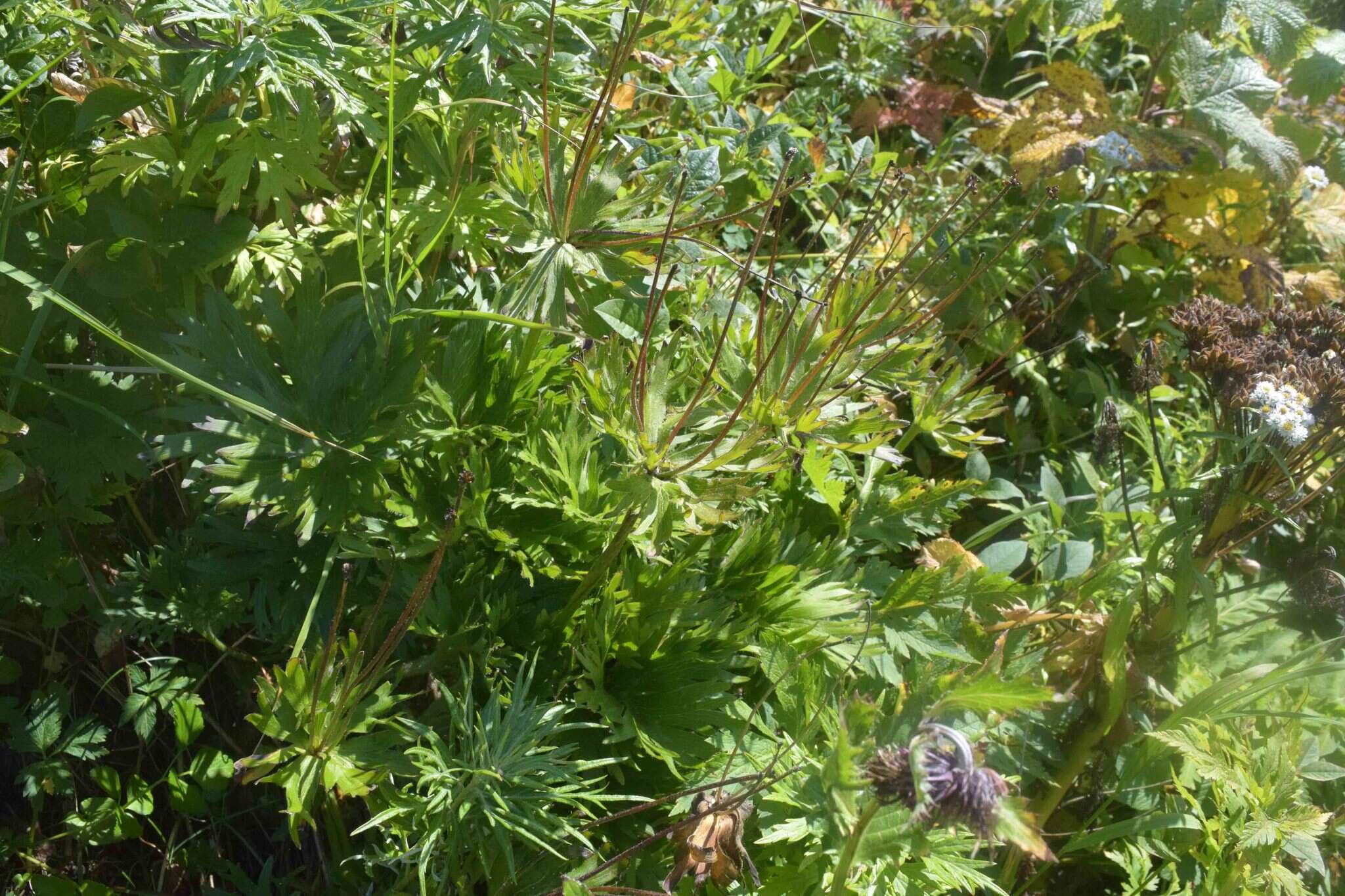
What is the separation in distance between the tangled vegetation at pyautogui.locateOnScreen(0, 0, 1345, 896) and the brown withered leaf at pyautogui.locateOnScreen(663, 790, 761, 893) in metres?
0.02

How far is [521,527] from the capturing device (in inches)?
60.1

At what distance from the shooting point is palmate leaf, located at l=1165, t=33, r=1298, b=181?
2.53m

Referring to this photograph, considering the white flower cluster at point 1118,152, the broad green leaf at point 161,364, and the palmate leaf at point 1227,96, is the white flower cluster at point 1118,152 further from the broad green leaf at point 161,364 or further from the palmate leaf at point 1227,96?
the broad green leaf at point 161,364

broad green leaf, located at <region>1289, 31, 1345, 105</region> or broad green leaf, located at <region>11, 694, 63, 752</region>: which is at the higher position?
broad green leaf, located at <region>1289, 31, 1345, 105</region>

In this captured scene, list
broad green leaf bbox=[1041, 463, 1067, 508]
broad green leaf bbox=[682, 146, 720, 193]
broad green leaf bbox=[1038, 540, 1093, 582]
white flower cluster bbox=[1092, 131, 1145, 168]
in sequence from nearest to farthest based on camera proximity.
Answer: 1. broad green leaf bbox=[682, 146, 720, 193]
2. broad green leaf bbox=[1038, 540, 1093, 582]
3. broad green leaf bbox=[1041, 463, 1067, 508]
4. white flower cluster bbox=[1092, 131, 1145, 168]

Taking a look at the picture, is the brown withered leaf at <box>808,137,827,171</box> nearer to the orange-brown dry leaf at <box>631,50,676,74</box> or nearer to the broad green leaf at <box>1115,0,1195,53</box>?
the orange-brown dry leaf at <box>631,50,676,74</box>

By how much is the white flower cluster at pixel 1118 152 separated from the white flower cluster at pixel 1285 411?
3.35 feet

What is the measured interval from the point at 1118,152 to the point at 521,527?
1.77m

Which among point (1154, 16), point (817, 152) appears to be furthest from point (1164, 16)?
point (817, 152)

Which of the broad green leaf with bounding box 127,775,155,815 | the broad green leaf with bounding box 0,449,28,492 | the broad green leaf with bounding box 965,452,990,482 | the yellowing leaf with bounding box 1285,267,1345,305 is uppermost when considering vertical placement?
the yellowing leaf with bounding box 1285,267,1345,305

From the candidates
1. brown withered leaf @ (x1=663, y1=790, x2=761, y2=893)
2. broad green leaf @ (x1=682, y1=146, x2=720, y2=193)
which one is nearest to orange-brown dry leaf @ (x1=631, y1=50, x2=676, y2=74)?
broad green leaf @ (x1=682, y1=146, x2=720, y2=193)

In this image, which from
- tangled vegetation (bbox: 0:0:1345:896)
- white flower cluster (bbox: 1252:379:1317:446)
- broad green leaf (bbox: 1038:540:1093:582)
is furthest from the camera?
broad green leaf (bbox: 1038:540:1093:582)

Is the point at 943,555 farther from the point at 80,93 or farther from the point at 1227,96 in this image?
the point at 80,93

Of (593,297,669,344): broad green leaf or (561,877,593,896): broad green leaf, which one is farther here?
(593,297,669,344): broad green leaf
